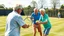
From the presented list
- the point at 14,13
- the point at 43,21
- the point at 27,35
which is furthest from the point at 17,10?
the point at 27,35

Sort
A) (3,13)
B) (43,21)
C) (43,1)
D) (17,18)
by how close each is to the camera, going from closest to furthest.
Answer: (17,18) → (43,21) → (3,13) → (43,1)

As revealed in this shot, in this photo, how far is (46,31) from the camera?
11688 millimetres

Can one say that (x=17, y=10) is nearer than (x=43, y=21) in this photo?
Yes

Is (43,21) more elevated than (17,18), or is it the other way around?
(17,18)

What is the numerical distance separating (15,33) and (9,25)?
29 centimetres

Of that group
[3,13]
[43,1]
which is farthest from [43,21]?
[43,1]

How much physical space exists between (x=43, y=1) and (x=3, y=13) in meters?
24.2

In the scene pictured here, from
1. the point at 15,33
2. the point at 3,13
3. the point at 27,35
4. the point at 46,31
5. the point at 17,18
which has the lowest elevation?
the point at 3,13

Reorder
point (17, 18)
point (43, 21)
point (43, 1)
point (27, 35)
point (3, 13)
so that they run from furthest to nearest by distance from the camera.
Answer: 1. point (43, 1)
2. point (3, 13)
3. point (27, 35)
4. point (43, 21)
5. point (17, 18)

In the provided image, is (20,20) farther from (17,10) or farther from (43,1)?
(43,1)

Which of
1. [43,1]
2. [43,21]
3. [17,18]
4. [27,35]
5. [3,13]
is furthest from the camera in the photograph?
[43,1]

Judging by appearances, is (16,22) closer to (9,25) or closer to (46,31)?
(9,25)

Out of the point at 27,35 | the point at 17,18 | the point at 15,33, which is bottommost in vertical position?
the point at 27,35

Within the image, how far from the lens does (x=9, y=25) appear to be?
654 cm
